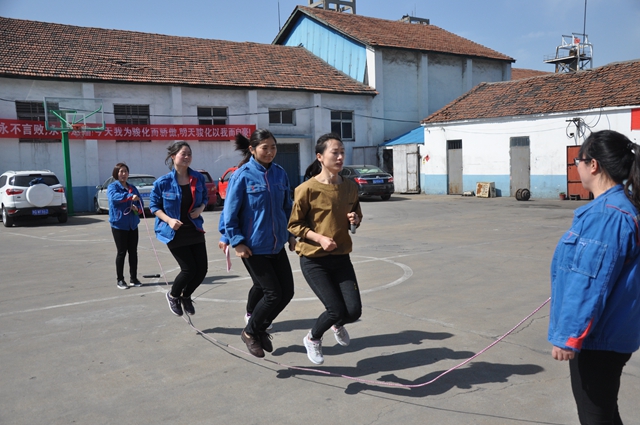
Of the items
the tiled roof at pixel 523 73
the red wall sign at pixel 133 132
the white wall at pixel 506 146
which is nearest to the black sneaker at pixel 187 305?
the red wall sign at pixel 133 132

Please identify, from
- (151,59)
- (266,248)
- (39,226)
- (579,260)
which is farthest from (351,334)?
(151,59)

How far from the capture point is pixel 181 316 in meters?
6.27

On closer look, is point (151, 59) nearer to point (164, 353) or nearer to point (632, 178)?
point (164, 353)

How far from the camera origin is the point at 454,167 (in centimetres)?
2772

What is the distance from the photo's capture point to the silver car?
20.2 meters

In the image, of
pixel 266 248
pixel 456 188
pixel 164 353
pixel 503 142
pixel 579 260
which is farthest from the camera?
pixel 456 188

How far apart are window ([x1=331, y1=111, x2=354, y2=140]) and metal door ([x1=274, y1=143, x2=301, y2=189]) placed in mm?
2561

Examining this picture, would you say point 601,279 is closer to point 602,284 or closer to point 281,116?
point 602,284

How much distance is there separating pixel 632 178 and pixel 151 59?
28234mm

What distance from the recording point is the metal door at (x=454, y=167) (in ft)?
90.4

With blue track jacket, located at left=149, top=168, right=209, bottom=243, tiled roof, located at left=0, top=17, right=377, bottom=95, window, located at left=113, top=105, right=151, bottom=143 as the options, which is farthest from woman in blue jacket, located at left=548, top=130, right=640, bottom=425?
window, located at left=113, top=105, right=151, bottom=143

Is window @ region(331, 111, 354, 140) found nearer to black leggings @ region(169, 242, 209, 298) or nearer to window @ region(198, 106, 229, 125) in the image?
window @ region(198, 106, 229, 125)

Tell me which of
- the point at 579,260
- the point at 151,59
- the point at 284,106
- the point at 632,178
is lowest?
the point at 579,260

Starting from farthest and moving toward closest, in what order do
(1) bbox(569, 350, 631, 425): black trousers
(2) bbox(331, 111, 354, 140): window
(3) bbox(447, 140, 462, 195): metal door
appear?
(2) bbox(331, 111, 354, 140): window → (3) bbox(447, 140, 462, 195): metal door → (1) bbox(569, 350, 631, 425): black trousers
